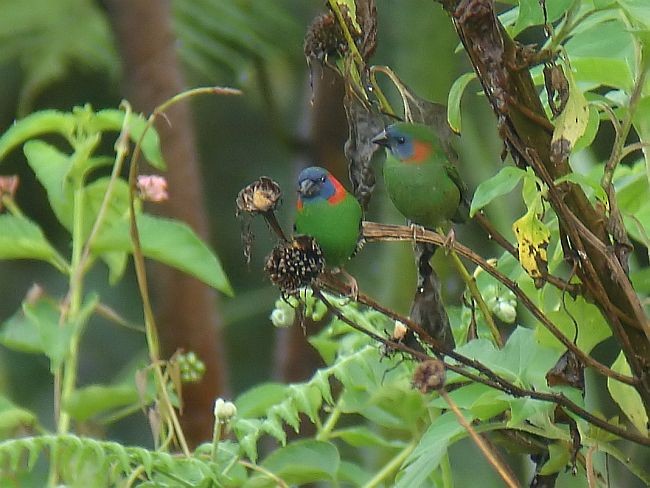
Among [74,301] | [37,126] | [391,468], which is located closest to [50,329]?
[74,301]

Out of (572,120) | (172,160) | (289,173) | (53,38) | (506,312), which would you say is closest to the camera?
(572,120)

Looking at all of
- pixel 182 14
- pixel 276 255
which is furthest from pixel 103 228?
pixel 182 14

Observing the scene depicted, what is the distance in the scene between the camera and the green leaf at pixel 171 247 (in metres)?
0.78

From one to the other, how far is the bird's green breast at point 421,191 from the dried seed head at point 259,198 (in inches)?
4.1

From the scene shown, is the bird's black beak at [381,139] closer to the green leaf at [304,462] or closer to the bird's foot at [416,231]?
the bird's foot at [416,231]

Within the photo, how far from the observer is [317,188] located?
562 millimetres

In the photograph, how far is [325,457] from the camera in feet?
2.24

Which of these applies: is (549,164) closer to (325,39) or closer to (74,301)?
(325,39)

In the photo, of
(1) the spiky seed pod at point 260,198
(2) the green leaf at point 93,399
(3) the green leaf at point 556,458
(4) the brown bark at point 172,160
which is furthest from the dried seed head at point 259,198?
(4) the brown bark at point 172,160

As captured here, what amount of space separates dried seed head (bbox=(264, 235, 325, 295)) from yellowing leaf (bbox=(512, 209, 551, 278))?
0.10 meters

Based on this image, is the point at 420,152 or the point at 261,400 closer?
the point at 420,152

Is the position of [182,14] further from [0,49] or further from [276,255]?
[276,255]

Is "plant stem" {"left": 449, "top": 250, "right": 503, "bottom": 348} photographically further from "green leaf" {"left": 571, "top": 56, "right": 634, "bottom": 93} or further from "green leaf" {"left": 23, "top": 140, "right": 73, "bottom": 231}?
"green leaf" {"left": 23, "top": 140, "right": 73, "bottom": 231}

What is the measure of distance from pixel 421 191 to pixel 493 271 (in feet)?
0.32
